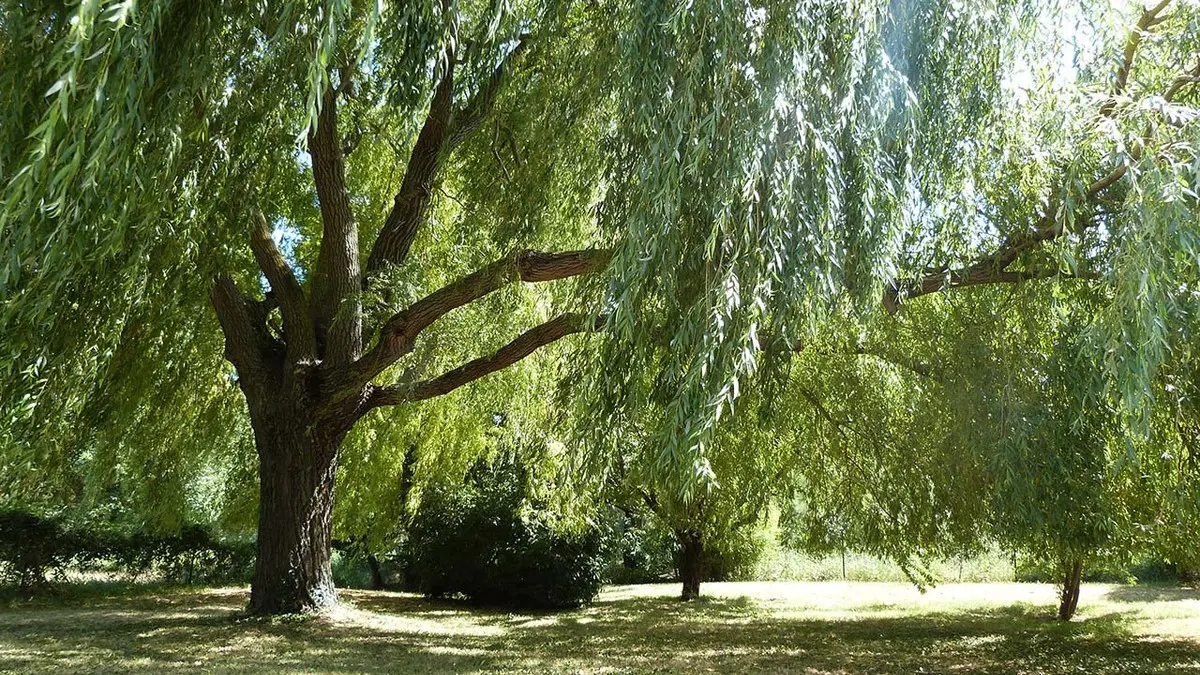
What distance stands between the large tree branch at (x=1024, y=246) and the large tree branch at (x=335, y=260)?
486 cm

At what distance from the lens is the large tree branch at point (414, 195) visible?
26.8 ft

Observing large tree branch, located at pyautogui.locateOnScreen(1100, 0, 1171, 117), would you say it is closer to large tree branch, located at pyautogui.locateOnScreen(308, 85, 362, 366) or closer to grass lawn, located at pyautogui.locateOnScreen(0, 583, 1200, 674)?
grass lawn, located at pyautogui.locateOnScreen(0, 583, 1200, 674)

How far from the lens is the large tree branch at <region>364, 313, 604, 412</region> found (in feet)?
25.1

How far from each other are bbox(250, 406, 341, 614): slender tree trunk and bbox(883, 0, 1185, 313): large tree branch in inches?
227

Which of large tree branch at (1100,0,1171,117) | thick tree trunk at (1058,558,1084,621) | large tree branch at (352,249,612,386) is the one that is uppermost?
large tree branch at (1100,0,1171,117)

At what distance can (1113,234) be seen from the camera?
16.2 ft

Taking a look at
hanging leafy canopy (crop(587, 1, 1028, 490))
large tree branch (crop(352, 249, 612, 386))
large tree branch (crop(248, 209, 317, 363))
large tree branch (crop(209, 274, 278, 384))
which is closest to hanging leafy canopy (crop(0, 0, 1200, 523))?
hanging leafy canopy (crop(587, 1, 1028, 490))

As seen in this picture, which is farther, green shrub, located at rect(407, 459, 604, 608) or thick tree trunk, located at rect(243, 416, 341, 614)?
green shrub, located at rect(407, 459, 604, 608)

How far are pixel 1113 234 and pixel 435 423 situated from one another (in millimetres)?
7908

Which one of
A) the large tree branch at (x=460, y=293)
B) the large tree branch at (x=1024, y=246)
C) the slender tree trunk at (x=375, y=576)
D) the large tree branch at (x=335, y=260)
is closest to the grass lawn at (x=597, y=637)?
the slender tree trunk at (x=375, y=576)

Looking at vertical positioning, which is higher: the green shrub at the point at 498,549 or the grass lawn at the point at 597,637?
the green shrub at the point at 498,549

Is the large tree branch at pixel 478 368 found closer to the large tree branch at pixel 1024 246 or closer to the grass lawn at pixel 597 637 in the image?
the grass lawn at pixel 597 637

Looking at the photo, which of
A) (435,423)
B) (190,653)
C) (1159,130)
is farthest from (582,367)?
(435,423)

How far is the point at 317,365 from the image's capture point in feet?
28.8
